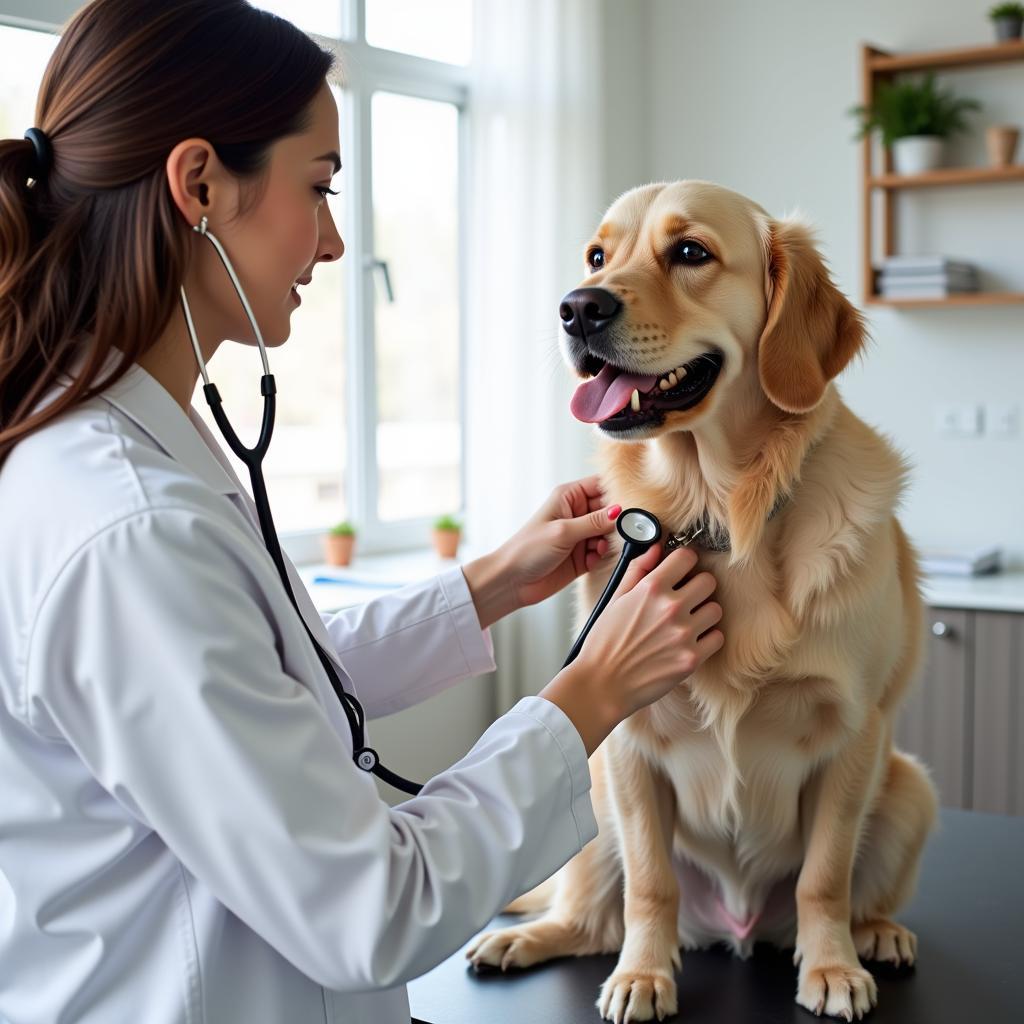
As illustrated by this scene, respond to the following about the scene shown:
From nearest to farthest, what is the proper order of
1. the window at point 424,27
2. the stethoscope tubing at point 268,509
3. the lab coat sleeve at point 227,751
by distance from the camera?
the lab coat sleeve at point 227,751, the stethoscope tubing at point 268,509, the window at point 424,27

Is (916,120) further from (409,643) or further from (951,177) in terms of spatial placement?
(409,643)

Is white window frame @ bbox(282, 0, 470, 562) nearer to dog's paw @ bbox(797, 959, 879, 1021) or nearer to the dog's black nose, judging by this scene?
the dog's black nose

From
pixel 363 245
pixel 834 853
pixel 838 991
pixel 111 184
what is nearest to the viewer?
pixel 111 184

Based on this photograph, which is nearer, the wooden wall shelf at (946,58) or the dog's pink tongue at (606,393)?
the dog's pink tongue at (606,393)

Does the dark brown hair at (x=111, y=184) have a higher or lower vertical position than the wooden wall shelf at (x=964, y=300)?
lower

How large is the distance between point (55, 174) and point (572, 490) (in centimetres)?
76

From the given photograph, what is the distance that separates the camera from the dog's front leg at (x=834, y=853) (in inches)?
50.7

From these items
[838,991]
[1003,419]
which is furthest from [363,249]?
[838,991]

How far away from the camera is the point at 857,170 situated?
4.10m

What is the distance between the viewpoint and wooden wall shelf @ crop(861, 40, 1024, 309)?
3.65m

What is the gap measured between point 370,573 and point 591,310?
2289 millimetres

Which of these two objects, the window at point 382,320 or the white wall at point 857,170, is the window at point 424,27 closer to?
the window at point 382,320

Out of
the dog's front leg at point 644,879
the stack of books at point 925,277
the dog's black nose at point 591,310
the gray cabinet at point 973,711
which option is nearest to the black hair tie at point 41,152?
the dog's black nose at point 591,310

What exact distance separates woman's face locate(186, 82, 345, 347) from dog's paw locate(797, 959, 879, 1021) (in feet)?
2.79
